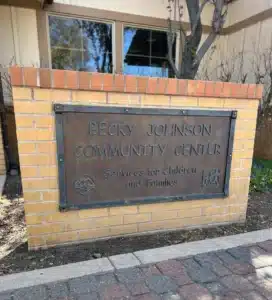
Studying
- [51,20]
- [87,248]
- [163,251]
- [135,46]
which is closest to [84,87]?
[87,248]

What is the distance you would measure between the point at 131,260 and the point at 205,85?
1.56 m

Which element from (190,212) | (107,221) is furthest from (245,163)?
(107,221)

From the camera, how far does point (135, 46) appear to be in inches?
230

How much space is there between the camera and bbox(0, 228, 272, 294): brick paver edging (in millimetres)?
1625

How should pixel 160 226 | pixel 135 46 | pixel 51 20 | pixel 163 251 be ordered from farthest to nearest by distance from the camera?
pixel 135 46 < pixel 51 20 < pixel 160 226 < pixel 163 251

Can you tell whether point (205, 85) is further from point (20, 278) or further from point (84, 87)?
point (20, 278)

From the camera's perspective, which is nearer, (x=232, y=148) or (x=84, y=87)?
(x=84, y=87)

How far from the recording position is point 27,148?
1.82 meters

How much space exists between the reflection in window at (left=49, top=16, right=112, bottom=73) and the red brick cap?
3.93 metres

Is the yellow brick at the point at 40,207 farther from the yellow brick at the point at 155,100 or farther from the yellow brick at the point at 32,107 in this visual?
the yellow brick at the point at 155,100

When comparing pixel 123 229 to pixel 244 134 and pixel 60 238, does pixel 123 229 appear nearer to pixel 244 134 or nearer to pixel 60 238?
pixel 60 238

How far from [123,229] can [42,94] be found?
133 centimetres

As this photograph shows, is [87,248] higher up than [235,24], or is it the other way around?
[235,24]

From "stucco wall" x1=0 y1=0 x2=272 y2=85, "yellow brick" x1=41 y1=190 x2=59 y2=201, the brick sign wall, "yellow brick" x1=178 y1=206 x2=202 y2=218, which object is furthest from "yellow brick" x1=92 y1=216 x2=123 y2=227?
"stucco wall" x1=0 y1=0 x2=272 y2=85
